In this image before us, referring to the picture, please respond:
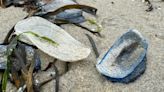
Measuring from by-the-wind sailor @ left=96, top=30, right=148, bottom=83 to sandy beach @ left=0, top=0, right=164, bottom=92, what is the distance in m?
0.04

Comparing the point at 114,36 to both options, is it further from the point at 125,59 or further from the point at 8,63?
the point at 8,63

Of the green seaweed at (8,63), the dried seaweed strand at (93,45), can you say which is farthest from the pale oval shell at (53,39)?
the green seaweed at (8,63)

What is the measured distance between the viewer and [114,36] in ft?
8.35

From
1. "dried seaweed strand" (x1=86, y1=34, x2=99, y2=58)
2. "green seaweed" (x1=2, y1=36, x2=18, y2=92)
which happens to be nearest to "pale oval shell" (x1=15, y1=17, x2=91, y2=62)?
"dried seaweed strand" (x1=86, y1=34, x2=99, y2=58)

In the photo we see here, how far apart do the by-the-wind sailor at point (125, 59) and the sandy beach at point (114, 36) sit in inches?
1.6

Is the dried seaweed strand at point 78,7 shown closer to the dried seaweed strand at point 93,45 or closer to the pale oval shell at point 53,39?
the pale oval shell at point 53,39

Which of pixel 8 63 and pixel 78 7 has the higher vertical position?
pixel 8 63

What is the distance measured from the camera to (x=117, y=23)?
2.79 m

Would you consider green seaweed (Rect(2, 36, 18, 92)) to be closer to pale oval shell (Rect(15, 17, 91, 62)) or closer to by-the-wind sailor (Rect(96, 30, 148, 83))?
pale oval shell (Rect(15, 17, 91, 62))

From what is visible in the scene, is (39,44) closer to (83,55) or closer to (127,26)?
(83,55)

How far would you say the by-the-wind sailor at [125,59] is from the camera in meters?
2.05

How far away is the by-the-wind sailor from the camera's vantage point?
205cm

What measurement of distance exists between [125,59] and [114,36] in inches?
15.1

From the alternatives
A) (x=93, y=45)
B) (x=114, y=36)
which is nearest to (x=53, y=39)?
(x=93, y=45)
